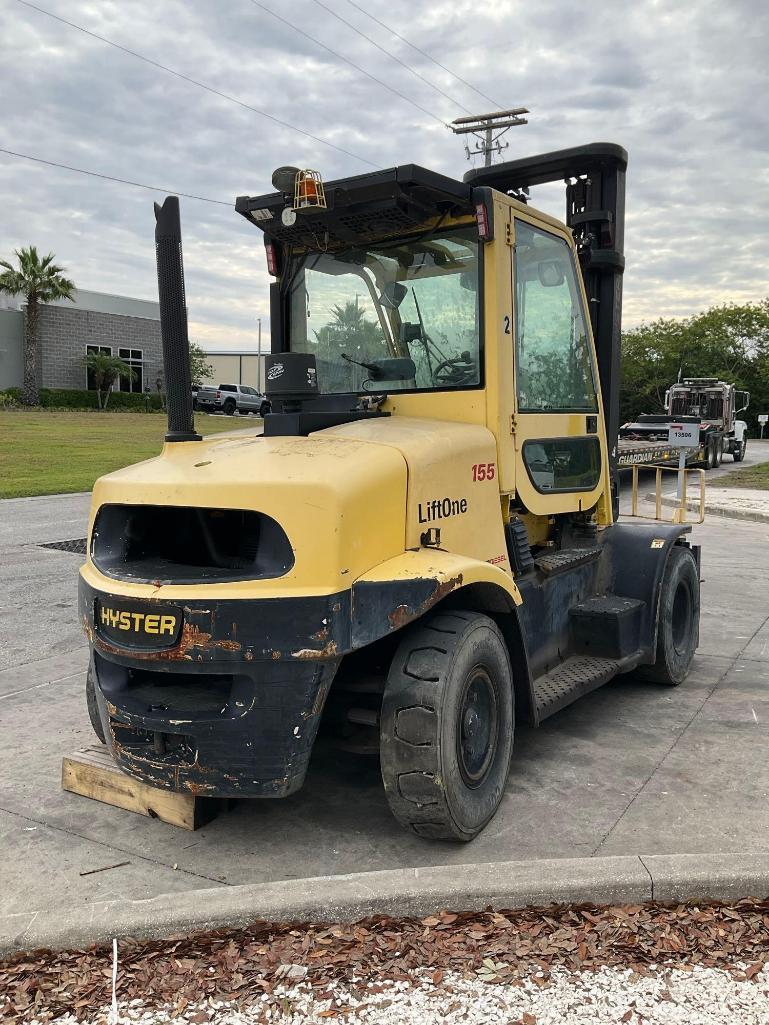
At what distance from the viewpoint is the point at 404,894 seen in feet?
10.0

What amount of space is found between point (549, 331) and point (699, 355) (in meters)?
60.4

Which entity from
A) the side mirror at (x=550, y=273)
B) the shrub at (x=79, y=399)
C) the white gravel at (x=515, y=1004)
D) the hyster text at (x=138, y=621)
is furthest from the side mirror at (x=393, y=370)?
the shrub at (x=79, y=399)

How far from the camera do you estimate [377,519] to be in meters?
3.35

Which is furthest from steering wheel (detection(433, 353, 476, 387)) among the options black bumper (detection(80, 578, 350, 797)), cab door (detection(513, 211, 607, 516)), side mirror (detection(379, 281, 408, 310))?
black bumper (detection(80, 578, 350, 797))

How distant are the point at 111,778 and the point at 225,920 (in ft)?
3.91

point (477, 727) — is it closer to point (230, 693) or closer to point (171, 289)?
point (230, 693)

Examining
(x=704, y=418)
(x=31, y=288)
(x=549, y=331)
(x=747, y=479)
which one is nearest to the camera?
(x=549, y=331)

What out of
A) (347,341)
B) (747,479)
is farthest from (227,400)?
(347,341)

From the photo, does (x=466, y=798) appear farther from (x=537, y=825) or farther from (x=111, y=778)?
(x=111, y=778)

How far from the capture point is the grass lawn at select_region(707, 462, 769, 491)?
2275cm

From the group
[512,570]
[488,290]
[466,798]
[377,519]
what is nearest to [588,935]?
[466,798]

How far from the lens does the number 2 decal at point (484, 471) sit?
4035 mm

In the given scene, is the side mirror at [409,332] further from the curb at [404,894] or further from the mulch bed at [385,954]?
the mulch bed at [385,954]

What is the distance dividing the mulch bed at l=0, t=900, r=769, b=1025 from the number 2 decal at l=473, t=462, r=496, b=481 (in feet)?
5.95
